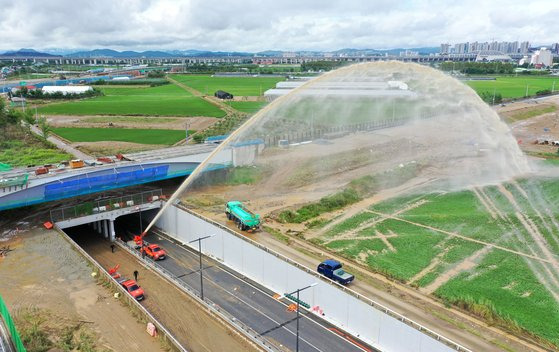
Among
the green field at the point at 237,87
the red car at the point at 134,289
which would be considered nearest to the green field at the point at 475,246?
the red car at the point at 134,289

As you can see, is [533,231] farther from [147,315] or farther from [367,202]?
[147,315]

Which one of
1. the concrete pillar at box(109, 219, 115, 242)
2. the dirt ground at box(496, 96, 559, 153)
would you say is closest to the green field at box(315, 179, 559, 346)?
the concrete pillar at box(109, 219, 115, 242)

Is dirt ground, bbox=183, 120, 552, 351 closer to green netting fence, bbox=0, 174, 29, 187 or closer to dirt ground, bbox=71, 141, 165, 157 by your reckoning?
green netting fence, bbox=0, 174, 29, 187

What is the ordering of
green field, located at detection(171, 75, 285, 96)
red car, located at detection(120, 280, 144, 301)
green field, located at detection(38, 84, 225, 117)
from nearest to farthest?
red car, located at detection(120, 280, 144, 301), green field, located at detection(38, 84, 225, 117), green field, located at detection(171, 75, 285, 96)

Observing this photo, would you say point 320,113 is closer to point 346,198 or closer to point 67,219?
point 346,198

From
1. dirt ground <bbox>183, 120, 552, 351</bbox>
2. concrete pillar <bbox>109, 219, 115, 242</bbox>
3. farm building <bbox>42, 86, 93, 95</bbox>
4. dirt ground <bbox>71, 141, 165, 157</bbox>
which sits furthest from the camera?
farm building <bbox>42, 86, 93, 95</bbox>

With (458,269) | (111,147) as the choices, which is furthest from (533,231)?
(111,147)

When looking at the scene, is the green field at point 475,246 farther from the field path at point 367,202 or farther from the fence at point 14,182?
the fence at point 14,182
